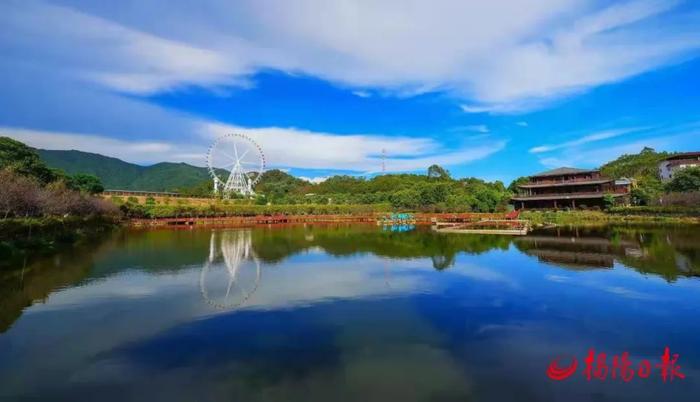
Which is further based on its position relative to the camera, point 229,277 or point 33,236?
point 33,236

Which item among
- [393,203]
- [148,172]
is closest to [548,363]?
[393,203]

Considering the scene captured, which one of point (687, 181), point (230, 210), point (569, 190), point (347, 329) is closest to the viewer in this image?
point (347, 329)

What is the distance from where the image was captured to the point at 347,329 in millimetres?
8445

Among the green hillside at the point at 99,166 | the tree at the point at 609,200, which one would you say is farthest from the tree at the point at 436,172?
the green hillside at the point at 99,166

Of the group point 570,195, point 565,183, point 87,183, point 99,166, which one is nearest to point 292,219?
point 87,183

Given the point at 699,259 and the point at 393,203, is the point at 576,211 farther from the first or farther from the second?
the point at 699,259

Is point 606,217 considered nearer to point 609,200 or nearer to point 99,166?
point 609,200

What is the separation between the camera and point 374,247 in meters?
23.0

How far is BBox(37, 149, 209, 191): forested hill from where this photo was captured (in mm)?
151125

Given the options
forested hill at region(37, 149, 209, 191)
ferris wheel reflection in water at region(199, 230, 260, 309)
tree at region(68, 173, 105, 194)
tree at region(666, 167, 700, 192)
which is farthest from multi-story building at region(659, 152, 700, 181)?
forested hill at region(37, 149, 209, 191)

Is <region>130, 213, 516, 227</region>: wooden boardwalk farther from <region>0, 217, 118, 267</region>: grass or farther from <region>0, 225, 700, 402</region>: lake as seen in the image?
<region>0, 225, 700, 402</region>: lake

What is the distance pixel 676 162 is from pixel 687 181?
15.8 meters

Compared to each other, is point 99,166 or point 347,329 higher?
point 99,166

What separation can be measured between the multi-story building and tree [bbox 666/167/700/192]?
1143cm
